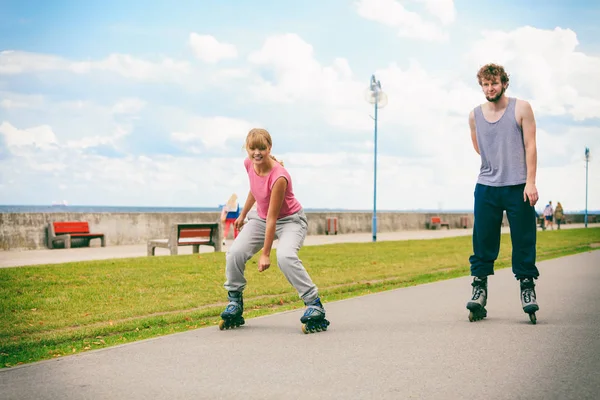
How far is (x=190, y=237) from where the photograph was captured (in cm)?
1478

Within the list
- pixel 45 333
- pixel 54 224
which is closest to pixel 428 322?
pixel 45 333

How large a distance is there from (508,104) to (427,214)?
30617 mm

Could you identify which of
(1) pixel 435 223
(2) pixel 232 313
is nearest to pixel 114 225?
(2) pixel 232 313

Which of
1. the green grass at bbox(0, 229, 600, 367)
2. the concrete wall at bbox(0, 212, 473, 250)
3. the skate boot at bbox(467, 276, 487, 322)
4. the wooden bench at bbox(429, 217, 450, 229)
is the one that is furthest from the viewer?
the wooden bench at bbox(429, 217, 450, 229)

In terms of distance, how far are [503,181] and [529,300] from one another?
1089 millimetres

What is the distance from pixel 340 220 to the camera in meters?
29.3

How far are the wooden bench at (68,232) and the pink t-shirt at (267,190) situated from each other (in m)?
14.2

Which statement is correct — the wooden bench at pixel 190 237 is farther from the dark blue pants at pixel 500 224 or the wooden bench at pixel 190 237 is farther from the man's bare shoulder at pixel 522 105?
the man's bare shoulder at pixel 522 105

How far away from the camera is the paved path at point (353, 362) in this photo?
3.85m

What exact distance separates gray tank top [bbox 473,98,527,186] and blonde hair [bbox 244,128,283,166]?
2.02 meters

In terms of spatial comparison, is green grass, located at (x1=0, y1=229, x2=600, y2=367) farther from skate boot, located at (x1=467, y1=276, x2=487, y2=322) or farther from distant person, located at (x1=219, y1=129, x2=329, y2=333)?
skate boot, located at (x1=467, y1=276, x2=487, y2=322)

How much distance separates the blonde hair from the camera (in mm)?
5535

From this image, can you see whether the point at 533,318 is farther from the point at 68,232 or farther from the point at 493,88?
the point at 68,232

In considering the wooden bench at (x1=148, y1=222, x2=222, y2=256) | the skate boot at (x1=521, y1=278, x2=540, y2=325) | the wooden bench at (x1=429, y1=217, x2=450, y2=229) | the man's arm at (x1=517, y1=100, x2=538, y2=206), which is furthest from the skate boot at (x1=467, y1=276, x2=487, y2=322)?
the wooden bench at (x1=429, y1=217, x2=450, y2=229)
